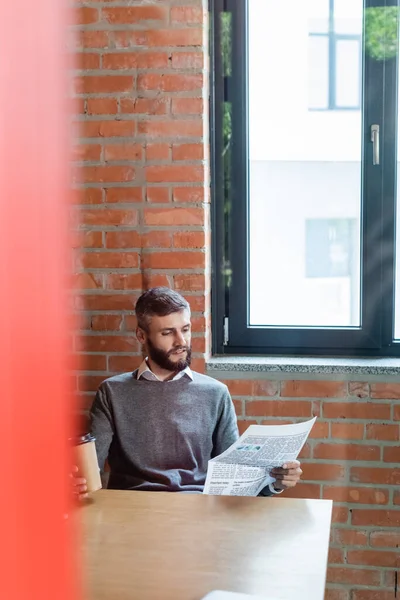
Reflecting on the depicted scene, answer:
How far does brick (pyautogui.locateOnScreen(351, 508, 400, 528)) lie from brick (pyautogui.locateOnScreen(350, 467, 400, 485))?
10 cm

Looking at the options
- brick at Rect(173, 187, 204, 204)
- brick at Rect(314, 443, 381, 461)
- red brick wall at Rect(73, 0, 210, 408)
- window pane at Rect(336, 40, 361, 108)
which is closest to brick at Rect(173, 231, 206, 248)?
red brick wall at Rect(73, 0, 210, 408)

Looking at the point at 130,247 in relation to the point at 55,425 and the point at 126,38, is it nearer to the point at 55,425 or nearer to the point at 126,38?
the point at 126,38

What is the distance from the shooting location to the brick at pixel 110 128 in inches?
98.3

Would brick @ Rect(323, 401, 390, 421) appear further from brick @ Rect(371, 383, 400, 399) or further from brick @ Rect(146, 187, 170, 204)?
brick @ Rect(146, 187, 170, 204)

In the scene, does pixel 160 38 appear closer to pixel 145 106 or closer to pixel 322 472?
pixel 145 106

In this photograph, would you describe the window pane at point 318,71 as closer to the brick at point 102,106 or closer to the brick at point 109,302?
the brick at point 102,106

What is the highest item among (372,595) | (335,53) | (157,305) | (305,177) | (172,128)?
(335,53)


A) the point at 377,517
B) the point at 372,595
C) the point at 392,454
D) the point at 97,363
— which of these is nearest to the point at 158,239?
the point at 97,363

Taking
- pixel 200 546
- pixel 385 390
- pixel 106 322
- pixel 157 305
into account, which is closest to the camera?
pixel 200 546

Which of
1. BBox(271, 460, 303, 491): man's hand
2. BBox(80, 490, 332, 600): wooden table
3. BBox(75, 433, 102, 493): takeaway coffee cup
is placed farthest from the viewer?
BBox(271, 460, 303, 491): man's hand

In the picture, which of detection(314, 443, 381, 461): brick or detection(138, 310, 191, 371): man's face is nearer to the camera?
detection(138, 310, 191, 371): man's face

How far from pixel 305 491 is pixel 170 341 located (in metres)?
0.76

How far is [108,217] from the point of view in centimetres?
253

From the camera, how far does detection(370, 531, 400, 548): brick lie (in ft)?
8.07
